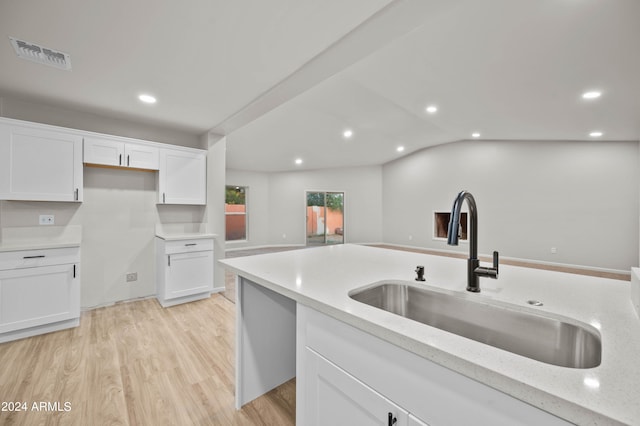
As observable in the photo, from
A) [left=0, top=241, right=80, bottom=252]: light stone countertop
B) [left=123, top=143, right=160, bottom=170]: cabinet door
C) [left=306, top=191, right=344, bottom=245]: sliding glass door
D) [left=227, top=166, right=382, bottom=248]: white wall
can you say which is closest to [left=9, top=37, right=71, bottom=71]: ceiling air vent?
[left=123, top=143, right=160, bottom=170]: cabinet door

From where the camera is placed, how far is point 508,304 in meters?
0.99

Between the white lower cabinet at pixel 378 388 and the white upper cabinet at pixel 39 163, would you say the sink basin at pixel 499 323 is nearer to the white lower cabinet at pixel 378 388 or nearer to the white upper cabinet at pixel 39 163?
the white lower cabinet at pixel 378 388

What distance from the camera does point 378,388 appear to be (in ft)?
2.82

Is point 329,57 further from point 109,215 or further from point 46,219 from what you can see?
point 46,219

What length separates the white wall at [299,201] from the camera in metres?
8.64

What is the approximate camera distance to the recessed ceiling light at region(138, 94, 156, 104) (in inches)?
110

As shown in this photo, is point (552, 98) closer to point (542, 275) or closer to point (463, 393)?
point (542, 275)

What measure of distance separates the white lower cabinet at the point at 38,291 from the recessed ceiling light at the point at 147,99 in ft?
5.56

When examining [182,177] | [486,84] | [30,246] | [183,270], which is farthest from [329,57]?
[30,246]

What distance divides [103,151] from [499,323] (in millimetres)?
3946

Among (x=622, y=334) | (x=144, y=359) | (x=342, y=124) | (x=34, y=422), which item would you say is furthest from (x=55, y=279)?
(x=342, y=124)

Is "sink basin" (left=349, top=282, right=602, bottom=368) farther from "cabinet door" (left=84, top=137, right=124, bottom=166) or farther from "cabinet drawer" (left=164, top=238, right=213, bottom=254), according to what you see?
"cabinet door" (left=84, top=137, right=124, bottom=166)

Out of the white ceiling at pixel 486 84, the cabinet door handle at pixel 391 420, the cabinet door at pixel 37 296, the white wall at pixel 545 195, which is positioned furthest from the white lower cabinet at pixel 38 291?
the white wall at pixel 545 195

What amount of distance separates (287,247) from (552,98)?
707cm
